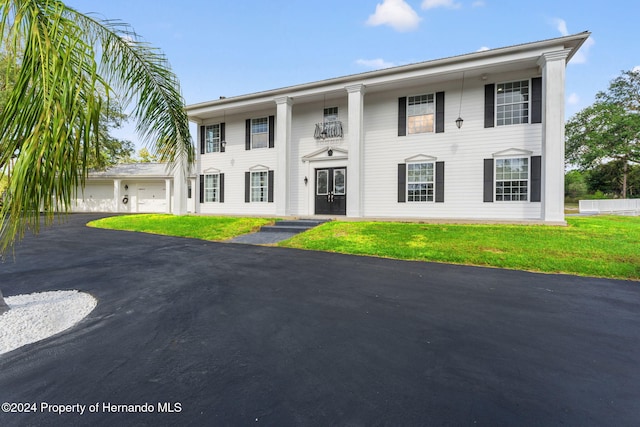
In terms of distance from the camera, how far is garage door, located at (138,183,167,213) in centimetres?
2011

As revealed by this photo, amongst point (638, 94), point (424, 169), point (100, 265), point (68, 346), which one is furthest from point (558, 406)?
point (638, 94)

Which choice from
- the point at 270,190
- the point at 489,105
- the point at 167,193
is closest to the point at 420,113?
the point at 489,105

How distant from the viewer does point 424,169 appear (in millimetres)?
10727

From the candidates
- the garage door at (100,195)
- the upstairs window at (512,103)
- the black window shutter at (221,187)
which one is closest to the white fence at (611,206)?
the upstairs window at (512,103)

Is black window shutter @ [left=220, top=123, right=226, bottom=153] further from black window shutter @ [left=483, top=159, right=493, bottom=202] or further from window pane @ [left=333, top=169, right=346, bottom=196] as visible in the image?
black window shutter @ [left=483, top=159, right=493, bottom=202]

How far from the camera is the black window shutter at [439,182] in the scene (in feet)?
34.2

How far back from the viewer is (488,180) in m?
9.85

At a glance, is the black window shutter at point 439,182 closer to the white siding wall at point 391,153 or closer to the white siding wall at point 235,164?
the white siding wall at point 391,153

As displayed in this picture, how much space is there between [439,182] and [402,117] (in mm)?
2929

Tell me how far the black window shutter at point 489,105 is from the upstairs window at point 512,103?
0.44 feet

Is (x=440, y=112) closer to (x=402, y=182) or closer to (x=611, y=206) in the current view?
(x=402, y=182)

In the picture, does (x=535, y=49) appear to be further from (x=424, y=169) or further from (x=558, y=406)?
(x=558, y=406)

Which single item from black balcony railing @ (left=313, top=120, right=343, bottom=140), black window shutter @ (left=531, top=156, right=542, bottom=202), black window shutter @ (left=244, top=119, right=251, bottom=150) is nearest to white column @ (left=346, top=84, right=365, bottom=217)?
black balcony railing @ (left=313, top=120, right=343, bottom=140)

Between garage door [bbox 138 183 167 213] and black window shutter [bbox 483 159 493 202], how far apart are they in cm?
1949
